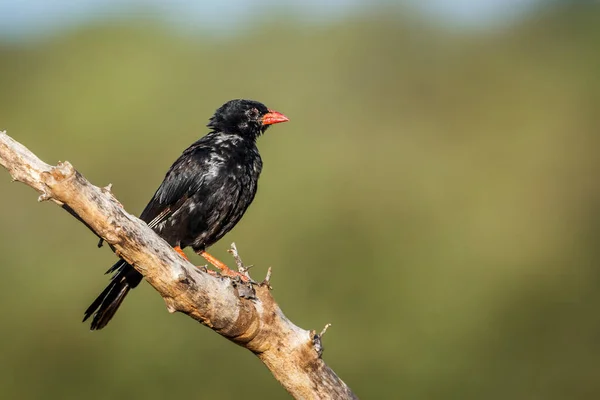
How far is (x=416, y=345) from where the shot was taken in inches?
682

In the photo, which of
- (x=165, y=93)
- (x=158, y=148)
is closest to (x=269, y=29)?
(x=165, y=93)

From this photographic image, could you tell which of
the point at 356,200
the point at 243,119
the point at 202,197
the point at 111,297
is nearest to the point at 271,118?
the point at 243,119

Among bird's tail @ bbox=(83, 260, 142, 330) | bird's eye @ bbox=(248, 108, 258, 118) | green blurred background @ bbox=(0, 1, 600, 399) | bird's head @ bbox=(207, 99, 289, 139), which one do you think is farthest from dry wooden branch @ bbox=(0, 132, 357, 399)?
green blurred background @ bbox=(0, 1, 600, 399)

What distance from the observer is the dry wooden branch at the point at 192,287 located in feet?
15.7

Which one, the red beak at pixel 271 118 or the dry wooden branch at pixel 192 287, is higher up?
the red beak at pixel 271 118

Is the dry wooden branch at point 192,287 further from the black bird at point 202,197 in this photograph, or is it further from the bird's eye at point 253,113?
the bird's eye at point 253,113

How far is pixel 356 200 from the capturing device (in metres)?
18.8

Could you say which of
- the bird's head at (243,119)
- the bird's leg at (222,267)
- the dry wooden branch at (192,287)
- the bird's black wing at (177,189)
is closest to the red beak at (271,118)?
the bird's head at (243,119)

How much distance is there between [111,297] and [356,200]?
12.6 meters

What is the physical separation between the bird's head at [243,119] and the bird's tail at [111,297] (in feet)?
5.66

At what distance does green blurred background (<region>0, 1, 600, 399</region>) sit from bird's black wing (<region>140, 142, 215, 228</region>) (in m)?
7.10

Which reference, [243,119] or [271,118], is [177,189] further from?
[271,118]

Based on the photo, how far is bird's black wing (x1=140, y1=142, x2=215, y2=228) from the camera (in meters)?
Result: 7.02

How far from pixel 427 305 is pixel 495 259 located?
2.58 metres
